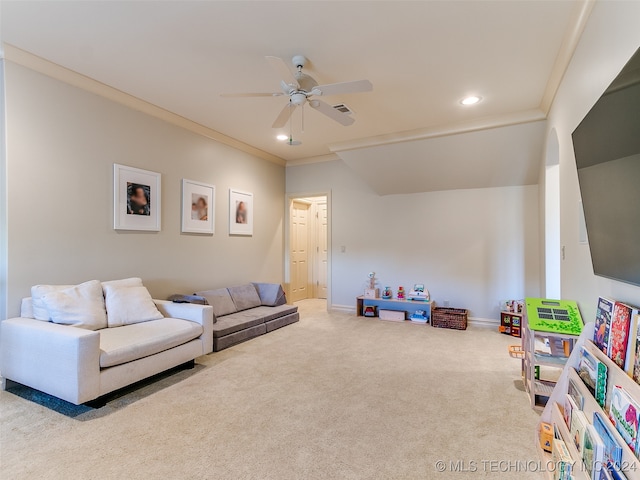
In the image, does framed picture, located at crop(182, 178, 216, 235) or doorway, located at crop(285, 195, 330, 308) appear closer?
framed picture, located at crop(182, 178, 216, 235)

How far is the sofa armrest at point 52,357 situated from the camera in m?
2.20

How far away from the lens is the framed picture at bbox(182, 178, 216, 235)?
4180 mm

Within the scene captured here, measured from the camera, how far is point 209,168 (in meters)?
4.55

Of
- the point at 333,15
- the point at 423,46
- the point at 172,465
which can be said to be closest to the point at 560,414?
the point at 172,465

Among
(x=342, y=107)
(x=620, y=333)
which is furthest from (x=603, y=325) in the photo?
(x=342, y=107)

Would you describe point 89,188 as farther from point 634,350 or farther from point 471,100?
point 634,350

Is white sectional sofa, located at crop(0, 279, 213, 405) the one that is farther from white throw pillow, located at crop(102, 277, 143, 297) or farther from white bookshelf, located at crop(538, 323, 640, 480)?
white bookshelf, located at crop(538, 323, 640, 480)

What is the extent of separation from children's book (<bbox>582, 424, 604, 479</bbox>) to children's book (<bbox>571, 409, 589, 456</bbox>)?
0.04 metres

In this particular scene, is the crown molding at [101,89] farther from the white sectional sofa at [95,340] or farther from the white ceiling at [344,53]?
the white sectional sofa at [95,340]

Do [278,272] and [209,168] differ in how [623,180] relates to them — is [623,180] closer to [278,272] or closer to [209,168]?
[209,168]

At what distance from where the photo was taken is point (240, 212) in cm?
510

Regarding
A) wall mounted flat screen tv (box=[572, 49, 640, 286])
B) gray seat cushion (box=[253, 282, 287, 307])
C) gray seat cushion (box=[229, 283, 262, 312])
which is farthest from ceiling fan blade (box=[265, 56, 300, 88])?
gray seat cushion (box=[253, 282, 287, 307])

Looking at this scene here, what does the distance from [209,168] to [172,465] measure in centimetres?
364

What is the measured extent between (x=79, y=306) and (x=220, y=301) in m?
1.73
